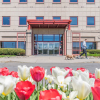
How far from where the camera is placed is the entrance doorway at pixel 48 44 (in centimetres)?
2469

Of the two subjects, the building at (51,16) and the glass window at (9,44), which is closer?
the building at (51,16)

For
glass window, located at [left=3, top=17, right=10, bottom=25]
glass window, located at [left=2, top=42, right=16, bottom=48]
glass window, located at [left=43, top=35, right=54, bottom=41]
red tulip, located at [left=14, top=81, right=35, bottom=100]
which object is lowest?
red tulip, located at [left=14, top=81, right=35, bottom=100]

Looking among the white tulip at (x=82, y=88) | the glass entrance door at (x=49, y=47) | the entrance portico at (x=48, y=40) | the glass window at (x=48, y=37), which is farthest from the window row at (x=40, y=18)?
the white tulip at (x=82, y=88)

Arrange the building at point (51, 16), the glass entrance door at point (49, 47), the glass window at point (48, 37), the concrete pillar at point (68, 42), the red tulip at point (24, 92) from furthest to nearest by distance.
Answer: the building at point (51, 16)
the glass entrance door at point (49, 47)
the glass window at point (48, 37)
the concrete pillar at point (68, 42)
the red tulip at point (24, 92)

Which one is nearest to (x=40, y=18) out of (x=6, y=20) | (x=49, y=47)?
(x=49, y=47)

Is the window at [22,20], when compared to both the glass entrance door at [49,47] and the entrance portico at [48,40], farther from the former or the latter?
the glass entrance door at [49,47]

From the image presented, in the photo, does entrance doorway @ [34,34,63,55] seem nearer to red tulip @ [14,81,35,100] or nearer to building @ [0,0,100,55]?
building @ [0,0,100,55]

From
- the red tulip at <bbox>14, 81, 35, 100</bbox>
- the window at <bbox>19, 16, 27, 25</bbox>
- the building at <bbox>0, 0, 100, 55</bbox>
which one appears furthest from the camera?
the window at <bbox>19, 16, 27, 25</bbox>

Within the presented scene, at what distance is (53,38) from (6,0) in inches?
512

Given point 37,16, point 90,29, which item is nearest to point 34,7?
point 37,16

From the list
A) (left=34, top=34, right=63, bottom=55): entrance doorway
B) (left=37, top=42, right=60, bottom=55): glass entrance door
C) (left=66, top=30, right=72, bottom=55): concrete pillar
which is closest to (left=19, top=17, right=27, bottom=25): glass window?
(left=34, top=34, right=63, bottom=55): entrance doorway

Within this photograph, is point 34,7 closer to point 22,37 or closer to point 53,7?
point 53,7

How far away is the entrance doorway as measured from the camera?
24688 mm

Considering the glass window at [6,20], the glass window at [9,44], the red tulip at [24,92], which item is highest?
the glass window at [6,20]
